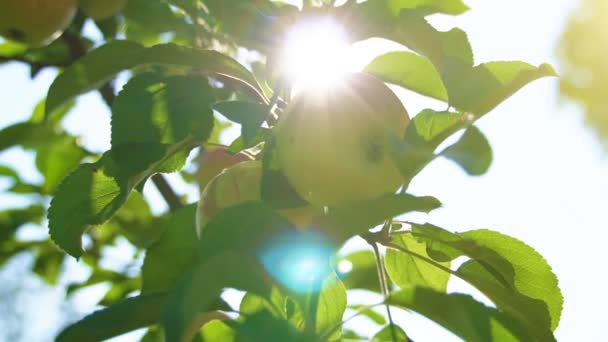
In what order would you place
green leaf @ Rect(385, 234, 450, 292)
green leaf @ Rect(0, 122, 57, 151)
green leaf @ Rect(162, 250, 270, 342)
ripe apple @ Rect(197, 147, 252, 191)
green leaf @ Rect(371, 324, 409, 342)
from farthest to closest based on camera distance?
green leaf @ Rect(0, 122, 57, 151), ripe apple @ Rect(197, 147, 252, 191), green leaf @ Rect(385, 234, 450, 292), green leaf @ Rect(371, 324, 409, 342), green leaf @ Rect(162, 250, 270, 342)

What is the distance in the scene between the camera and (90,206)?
1.10m

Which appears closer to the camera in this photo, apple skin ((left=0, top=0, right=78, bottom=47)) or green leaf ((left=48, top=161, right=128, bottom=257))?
green leaf ((left=48, top=161, right=128, bottom=257))

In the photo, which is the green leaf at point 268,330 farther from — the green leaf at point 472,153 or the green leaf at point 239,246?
the green leaf at point 472,153

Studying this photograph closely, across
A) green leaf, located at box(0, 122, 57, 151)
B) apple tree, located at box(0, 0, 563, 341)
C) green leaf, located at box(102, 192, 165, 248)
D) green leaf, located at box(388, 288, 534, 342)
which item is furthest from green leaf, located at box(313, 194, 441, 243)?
green leaf, located at box(0, 122, 57, 151)

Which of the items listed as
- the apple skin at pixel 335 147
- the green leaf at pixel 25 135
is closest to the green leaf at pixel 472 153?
the apple skin at pixel 335 147

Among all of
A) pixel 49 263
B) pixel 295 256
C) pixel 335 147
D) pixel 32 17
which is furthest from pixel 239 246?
pixel 49 263

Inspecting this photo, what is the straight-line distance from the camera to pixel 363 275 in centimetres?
186

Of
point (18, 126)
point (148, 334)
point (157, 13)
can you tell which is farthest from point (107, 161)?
point (18, 126)

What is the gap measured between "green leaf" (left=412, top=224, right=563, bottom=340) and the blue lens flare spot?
0.26m

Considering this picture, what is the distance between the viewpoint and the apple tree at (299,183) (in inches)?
31.7

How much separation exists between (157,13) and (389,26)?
32.7 inches

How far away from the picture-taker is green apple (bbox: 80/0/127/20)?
153cm

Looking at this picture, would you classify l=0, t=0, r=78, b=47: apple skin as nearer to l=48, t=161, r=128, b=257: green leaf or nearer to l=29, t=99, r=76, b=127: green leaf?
l=48, t=161, r=128, b=257: green leaf

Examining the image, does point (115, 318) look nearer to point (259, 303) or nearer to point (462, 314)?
point (259, 303)
